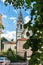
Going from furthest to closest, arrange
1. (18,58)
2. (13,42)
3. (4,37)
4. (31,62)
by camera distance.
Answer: (4,37) < (13,42) < (18,58) < (31,62)

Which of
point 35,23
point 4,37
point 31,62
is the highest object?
point 35,23

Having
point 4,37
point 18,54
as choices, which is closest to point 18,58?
point 18,54

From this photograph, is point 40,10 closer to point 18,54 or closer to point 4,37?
point 18,54

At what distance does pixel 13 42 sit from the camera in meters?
35.2

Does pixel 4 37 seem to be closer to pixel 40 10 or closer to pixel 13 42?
pixel 13 42

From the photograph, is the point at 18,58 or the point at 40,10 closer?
the point at 40,10

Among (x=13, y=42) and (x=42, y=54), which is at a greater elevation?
(x=42, y=54)

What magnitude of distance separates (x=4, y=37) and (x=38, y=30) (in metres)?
39.4

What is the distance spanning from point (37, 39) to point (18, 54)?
2919 cm

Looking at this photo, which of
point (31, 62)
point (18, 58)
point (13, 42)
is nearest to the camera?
point (31, 62)

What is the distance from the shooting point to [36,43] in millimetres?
1060

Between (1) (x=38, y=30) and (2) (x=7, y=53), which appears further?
(2) (x=7, y=53)

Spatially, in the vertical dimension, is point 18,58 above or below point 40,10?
below

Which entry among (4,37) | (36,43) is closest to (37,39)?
(36,43)
